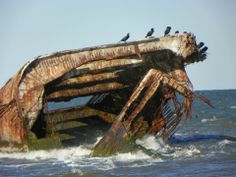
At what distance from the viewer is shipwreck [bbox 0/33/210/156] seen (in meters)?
14.4

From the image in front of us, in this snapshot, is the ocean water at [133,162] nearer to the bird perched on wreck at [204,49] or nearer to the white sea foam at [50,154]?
the white sea foam at [50,154]

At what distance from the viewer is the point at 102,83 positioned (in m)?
16.8

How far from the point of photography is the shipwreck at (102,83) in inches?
567

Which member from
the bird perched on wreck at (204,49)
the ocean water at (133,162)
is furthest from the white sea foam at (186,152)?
the bird perched on wreck at (204,49)

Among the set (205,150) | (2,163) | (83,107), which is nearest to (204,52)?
(205,150)

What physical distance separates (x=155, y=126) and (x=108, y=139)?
3.96m

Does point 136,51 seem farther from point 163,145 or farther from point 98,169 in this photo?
point 98,169

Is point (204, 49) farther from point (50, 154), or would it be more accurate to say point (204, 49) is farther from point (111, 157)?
point (50, 154)

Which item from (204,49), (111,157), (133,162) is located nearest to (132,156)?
(111,157)

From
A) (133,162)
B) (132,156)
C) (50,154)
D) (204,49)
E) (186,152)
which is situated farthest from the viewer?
(204,49)

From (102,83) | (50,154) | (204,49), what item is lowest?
(50,154)

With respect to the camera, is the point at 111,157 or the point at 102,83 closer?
the point at 111,157

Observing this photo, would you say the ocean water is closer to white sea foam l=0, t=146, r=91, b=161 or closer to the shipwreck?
white sea foam l=0, t=146, r=91, b=161

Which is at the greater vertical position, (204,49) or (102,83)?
(204,49)
